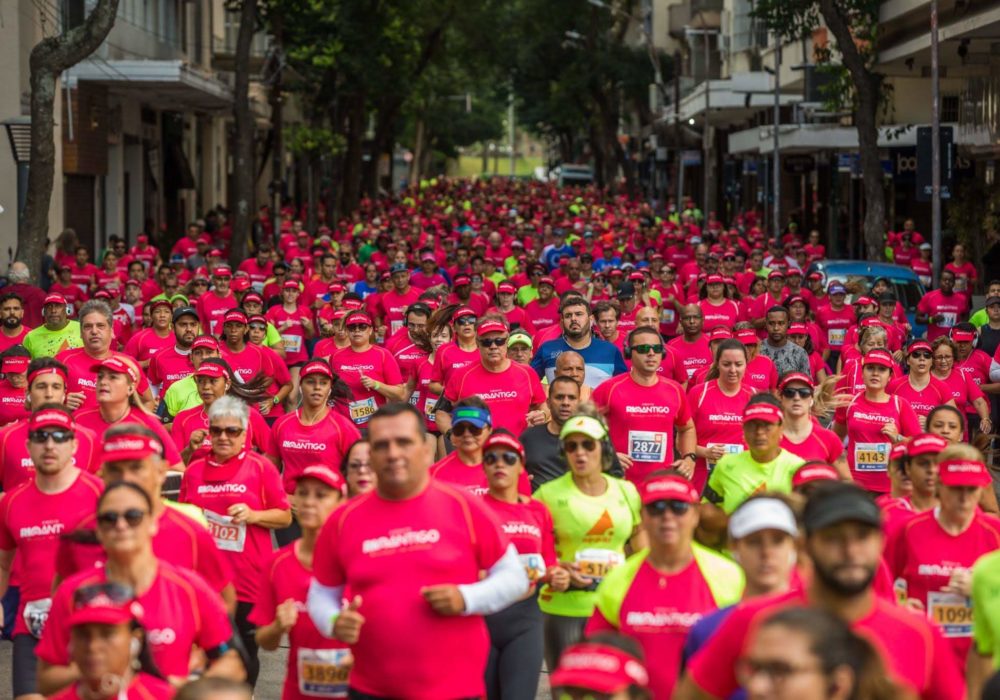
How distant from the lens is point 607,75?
222 ft

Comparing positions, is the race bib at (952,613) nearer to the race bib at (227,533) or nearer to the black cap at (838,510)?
the black cap at (838,510)

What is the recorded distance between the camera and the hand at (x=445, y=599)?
6324 millimetres

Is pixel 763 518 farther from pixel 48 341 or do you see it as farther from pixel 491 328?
pixel 48 341

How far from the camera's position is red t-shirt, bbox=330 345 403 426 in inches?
568

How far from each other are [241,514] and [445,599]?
2.81m

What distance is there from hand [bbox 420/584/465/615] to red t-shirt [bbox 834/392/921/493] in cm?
605

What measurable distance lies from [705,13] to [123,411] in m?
62.6

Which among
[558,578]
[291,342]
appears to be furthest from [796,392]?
[291,342]

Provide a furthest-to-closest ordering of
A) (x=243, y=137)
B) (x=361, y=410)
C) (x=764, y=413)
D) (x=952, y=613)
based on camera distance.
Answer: (x=243, y=137) < (x=361, y=410) < (x=764, y=413) < (x=952, y=613)

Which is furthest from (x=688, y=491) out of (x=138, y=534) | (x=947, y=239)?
(x=947, y=239)

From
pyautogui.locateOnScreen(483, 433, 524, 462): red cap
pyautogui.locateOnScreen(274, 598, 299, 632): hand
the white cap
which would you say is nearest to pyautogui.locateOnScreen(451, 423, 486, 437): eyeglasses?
pyautogui.locateOnScreen(483, 433, 524, 462): red cap

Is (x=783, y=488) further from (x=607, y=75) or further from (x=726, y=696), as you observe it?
(x=607, y=75)

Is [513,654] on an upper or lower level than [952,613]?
→ lower

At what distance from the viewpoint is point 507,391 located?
12.4 m
